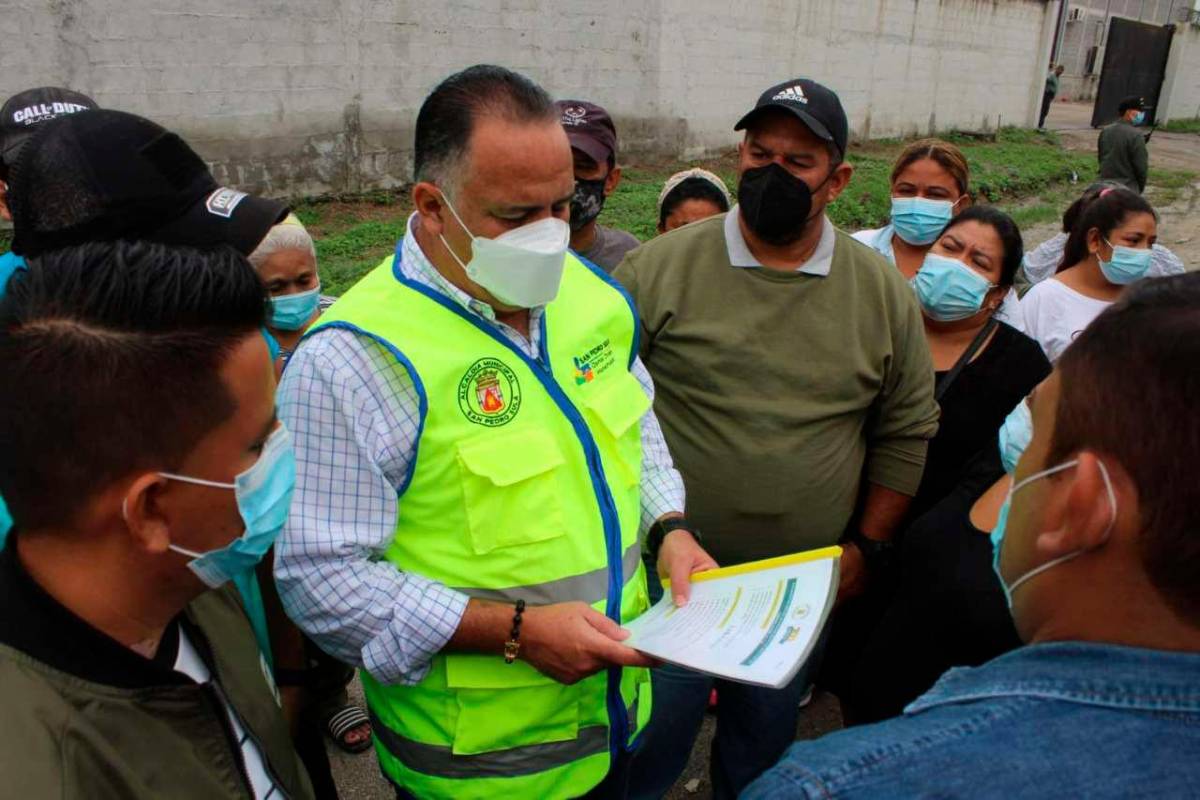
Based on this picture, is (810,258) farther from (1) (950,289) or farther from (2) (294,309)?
(2) (294,309)

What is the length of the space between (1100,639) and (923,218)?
312 cm

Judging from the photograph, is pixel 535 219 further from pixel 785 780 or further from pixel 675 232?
pixel 785 780

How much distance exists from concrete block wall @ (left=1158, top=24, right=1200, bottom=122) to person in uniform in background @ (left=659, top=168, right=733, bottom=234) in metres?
29.4

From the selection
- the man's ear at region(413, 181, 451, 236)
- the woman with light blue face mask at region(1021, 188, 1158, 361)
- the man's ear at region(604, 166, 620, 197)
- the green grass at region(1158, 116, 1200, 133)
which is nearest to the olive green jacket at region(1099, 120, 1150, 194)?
the woman with light blue face mask at region(1021, 188, 1158, 361)

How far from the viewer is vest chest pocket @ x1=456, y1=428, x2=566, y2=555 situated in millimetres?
1529

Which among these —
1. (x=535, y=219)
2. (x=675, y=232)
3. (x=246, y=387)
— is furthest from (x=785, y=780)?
(x=675, y=232)

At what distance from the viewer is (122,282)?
1103mm

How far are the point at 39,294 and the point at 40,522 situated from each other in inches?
11.7

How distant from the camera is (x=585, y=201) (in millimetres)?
3141

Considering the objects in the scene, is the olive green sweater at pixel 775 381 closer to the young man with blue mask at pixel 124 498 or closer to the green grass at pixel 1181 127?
the young man with blue mask at pixel 124 498

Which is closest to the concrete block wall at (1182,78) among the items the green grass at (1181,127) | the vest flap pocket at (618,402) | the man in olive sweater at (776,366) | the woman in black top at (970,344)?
the green grass at (1181,127)

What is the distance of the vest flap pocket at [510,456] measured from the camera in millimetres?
1519

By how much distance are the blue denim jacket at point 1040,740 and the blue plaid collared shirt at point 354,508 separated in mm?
775

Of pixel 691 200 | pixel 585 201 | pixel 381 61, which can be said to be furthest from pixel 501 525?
pixel 381 61
